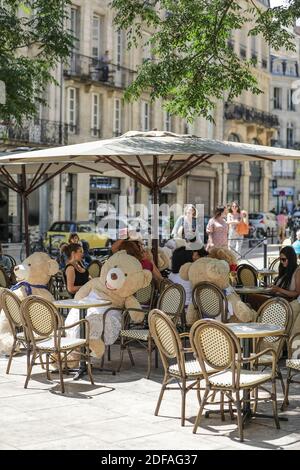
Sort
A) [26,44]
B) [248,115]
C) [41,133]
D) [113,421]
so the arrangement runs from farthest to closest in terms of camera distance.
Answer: [248,115] < [41,133] < [26,44] < [113,421]

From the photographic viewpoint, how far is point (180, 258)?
34.6 feet

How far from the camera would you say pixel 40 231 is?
117 ft

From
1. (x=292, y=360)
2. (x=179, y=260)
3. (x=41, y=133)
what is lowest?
(x=292, y=360)

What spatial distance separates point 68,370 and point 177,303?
4.74ft

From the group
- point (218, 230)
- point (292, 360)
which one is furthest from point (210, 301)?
point (218, 230)

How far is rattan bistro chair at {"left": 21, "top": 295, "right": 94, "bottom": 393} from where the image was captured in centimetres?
808

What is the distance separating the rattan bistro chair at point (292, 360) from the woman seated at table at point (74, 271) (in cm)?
353

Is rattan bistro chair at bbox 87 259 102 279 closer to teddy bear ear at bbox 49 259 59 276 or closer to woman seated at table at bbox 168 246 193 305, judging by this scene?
woman seated at table at bbox 168 246 193 305

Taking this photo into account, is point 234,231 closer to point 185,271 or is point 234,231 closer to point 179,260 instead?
point 179,260

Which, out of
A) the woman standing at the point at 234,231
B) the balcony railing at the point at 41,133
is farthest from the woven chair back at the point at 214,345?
the balcony railing at the point at 41,133

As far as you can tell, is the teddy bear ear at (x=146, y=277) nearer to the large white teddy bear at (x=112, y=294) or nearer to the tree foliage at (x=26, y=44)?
the large white teddy bear at (x=112, y=294)

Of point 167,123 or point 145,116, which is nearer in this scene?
point 145,116

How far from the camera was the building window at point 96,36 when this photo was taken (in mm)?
38719

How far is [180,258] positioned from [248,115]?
43.6m
